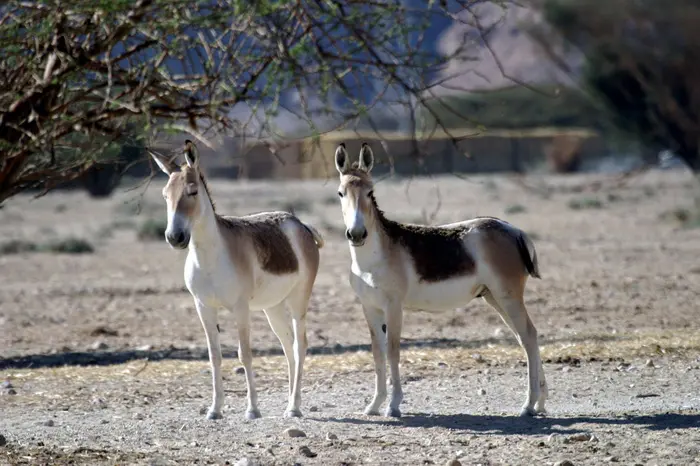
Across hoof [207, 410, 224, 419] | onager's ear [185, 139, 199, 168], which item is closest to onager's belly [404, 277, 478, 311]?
hoof [207, 410, 224, 419]

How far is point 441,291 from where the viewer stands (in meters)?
9.46

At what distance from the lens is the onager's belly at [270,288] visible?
373 inches

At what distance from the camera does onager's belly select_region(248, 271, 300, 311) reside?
31.1ft

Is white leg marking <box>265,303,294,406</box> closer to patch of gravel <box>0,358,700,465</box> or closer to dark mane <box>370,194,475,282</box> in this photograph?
patch of gravel <box>0,358,700,465</box>

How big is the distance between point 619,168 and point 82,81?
56463mm

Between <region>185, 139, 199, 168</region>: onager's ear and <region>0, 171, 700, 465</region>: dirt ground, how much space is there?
18.4 inches

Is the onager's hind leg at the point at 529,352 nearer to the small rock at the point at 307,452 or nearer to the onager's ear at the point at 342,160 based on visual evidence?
the onager's ear at the point at 342,160

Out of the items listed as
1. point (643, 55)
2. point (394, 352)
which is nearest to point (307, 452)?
point (394, 352)

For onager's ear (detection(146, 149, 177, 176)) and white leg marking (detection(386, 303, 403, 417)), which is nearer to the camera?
onager's ear (detection(146, 149, 177, 176))

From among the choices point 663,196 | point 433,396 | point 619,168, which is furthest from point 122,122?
point 619,168

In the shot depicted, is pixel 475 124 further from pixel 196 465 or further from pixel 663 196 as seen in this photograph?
pixel 663 196

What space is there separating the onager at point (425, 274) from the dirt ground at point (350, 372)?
0.35 m

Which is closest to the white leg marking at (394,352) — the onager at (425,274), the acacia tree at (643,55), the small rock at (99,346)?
the onager at (425,274)

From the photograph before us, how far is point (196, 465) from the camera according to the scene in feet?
26.0
